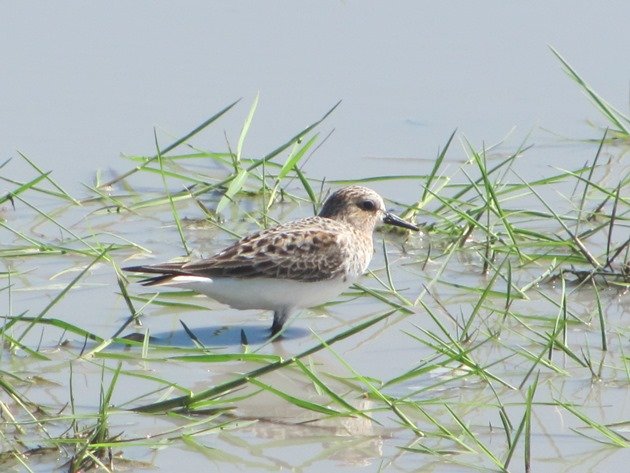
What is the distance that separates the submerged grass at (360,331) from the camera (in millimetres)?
6391

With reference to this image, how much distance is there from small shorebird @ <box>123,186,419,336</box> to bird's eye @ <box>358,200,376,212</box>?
0.34m

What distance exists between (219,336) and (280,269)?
0.51 meters

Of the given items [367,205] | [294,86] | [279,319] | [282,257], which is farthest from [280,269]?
[294,86]

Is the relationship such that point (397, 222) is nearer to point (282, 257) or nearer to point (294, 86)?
point (282, 257)

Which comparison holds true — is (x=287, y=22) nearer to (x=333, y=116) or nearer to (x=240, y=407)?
(x=333, y=116)

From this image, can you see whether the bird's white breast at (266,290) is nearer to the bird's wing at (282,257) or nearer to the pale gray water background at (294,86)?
the bird's wing at (282,257)

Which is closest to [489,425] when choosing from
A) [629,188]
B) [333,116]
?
[629,188]

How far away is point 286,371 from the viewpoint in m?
7.50

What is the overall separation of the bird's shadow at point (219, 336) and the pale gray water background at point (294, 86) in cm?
3

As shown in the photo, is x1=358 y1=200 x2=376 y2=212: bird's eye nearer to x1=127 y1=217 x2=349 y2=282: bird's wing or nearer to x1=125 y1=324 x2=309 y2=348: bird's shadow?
x1=127 y1=217 x2=349 y2=282: bird's wing

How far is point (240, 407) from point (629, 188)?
3883 mm

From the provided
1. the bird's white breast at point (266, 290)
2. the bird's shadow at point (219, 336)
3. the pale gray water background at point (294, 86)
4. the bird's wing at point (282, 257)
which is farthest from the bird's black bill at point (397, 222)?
the bird's shadow at point (219, 336)

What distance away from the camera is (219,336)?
26.6ft

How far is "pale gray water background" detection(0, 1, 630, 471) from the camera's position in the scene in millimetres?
9461
